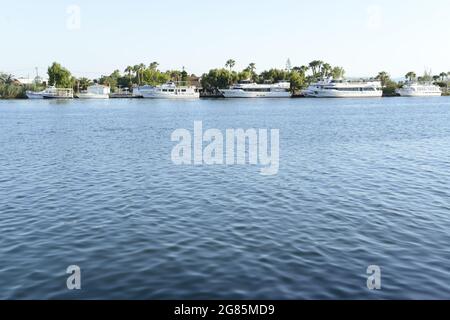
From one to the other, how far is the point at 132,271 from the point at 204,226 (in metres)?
6.13

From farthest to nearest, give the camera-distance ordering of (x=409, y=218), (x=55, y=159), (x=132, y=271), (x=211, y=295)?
(x=55, y=159)
(x=409, y=218)
(x=132, y=271)
(x=211, y=295)

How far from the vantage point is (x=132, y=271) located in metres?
15.9

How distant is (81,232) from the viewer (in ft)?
67.5

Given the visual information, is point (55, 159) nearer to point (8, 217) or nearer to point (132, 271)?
point (8, 217)

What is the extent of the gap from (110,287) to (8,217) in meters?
11.5

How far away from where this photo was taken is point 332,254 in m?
17.5

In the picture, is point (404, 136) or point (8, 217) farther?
point (404, 136)

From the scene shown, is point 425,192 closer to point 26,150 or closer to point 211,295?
point 211,295

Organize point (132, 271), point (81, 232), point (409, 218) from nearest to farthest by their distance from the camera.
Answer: point (132, 271), point (81, 232), point (409, 218)

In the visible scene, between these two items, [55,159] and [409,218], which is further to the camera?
[55,159]

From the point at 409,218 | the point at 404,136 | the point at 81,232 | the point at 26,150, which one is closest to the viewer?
the point at 81,232
